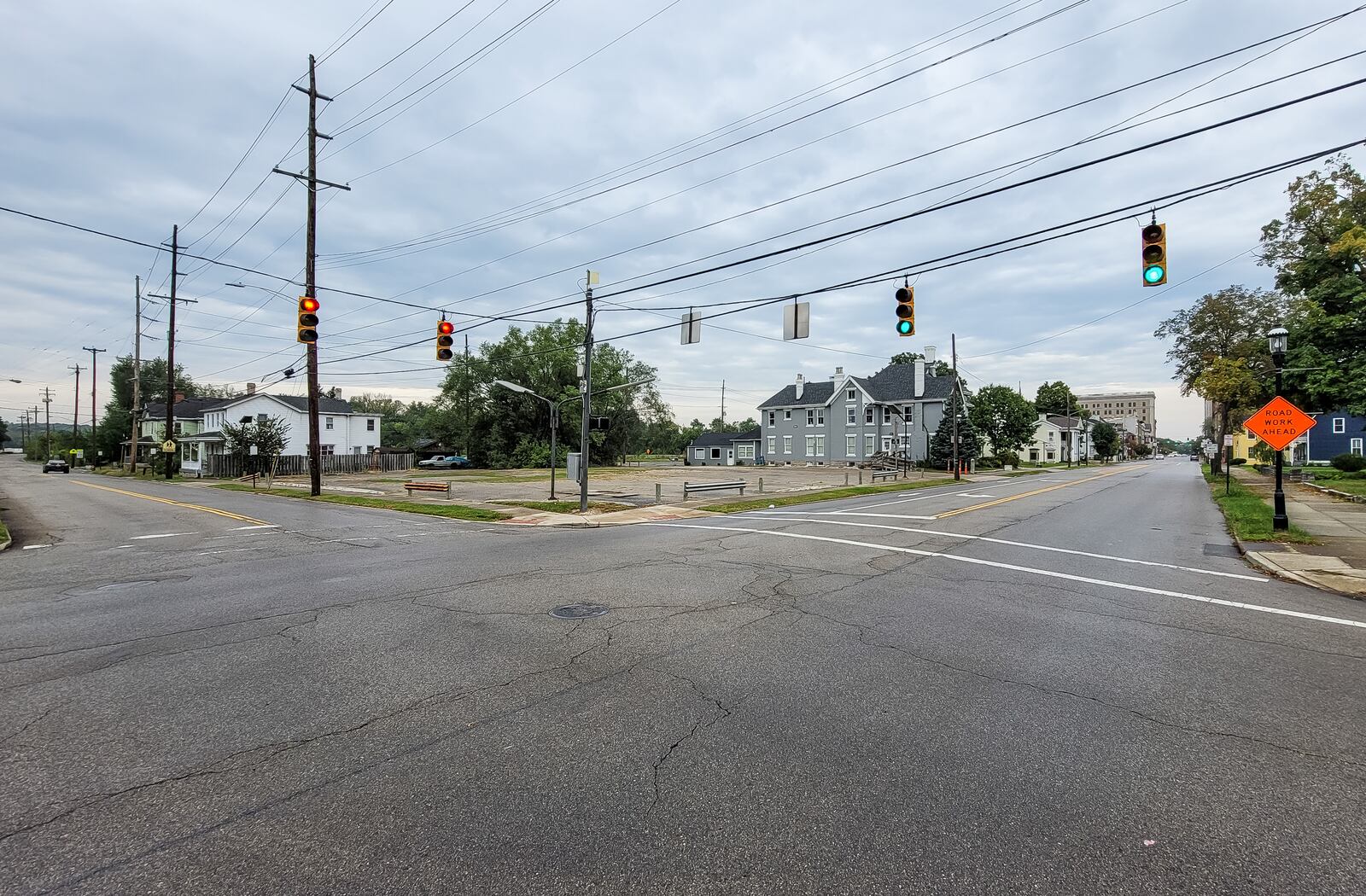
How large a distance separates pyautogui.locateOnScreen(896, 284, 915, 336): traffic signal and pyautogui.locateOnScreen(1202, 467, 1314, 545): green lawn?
8345mm

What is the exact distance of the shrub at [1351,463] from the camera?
38.9 meters

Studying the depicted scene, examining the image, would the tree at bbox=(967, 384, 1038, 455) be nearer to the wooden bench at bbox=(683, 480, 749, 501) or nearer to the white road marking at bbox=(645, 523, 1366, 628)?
the wooden bench at bbox=(683, 480, 749, 501)

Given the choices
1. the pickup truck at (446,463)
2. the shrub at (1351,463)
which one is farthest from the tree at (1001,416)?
the pickup truck at (446,463)

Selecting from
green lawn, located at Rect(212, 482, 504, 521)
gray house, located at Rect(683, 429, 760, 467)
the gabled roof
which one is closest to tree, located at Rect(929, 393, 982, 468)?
the gabled roof

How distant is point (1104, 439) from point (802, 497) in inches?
4288

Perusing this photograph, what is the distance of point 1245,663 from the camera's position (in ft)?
19.0

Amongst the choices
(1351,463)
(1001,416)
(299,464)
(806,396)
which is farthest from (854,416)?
(299,464)

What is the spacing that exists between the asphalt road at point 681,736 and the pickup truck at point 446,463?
55.8m

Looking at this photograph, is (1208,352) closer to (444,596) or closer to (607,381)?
(607,381)

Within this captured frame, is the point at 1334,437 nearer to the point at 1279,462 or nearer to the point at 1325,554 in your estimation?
the point at 1279,462

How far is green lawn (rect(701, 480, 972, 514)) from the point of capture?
22.8m

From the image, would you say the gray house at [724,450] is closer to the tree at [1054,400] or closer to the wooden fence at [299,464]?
the wooden fence at [299,464]

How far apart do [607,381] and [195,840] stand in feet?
226

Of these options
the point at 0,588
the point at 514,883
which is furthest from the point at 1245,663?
the point at 0,588
